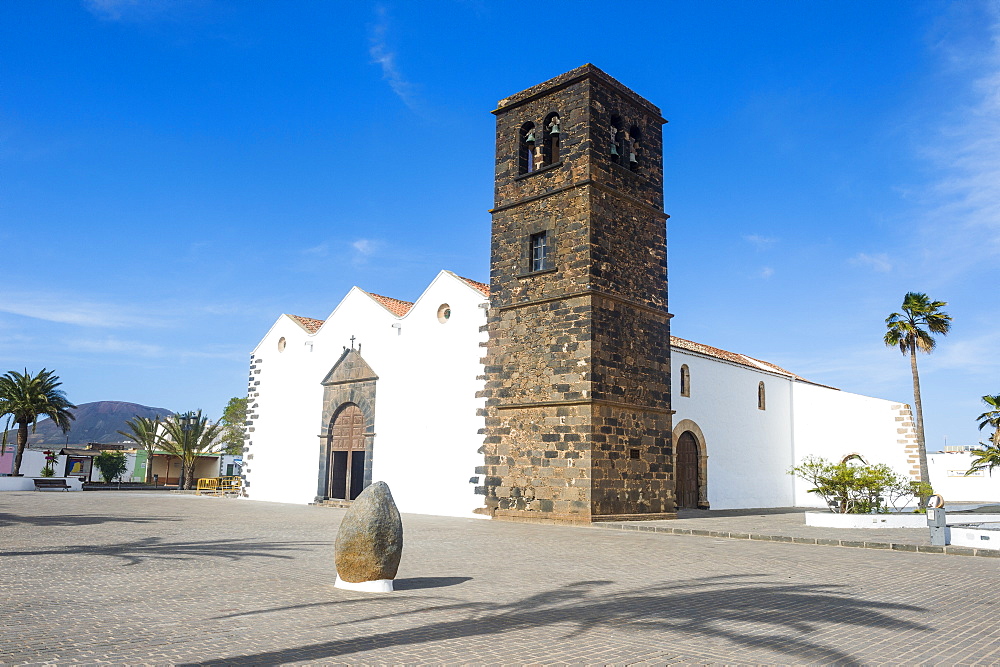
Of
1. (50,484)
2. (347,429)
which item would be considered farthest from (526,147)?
(50,484)

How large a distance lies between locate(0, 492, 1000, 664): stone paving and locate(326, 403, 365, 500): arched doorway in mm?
10438

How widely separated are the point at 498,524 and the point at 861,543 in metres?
7.13

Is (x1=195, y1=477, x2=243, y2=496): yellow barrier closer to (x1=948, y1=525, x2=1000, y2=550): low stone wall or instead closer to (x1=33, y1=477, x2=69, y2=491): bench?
(x1=33, y1=477, x2=69, y2=491): bench

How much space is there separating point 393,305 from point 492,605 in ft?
57.6

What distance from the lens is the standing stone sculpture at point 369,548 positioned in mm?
6844

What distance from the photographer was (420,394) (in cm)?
2019

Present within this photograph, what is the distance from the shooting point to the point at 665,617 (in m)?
5.90

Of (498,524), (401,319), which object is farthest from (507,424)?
(401,319)

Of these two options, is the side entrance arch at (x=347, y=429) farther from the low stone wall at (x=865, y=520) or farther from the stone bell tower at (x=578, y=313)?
the low stone wall at (x=865, y=520)

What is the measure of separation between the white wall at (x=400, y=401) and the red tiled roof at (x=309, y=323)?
0.22 meters

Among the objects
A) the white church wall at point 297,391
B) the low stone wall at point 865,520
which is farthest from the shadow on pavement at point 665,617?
the white church wall at point 297,391

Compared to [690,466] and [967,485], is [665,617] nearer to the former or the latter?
[690,466]

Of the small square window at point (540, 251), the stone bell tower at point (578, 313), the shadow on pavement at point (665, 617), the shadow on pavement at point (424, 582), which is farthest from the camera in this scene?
the small square window at point (540, 251)

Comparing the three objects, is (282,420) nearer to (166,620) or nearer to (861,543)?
(861,543)
